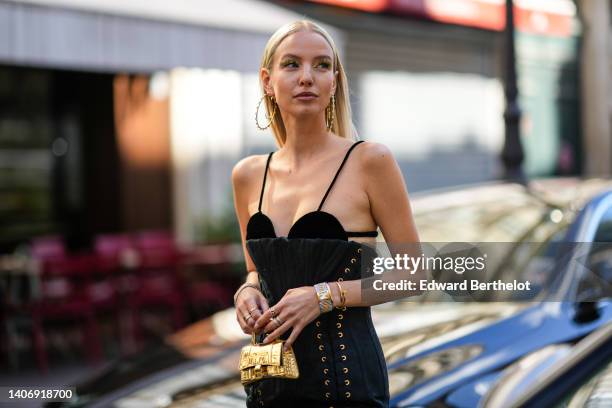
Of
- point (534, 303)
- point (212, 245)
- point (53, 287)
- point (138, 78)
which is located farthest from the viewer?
point (138, 78)

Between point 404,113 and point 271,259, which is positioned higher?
point 404,113

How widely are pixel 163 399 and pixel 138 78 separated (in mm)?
9463

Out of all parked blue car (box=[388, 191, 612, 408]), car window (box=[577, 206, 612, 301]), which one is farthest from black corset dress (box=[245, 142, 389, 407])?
car window (box=[577, 206, 612, 301])

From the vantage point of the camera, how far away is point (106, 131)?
42.5 ft

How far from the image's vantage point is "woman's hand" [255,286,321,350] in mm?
2068

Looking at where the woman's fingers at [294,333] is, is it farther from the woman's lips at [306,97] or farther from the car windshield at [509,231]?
the car windshield at [509,231]

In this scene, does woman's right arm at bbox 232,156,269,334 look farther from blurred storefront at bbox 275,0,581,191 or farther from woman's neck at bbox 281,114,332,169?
blurred storefront at bbox 275,0,581,191

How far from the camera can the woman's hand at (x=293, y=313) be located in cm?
207

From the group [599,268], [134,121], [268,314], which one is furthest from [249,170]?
[134,121]

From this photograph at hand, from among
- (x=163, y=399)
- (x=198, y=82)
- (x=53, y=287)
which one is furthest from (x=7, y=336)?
(x=163, y=399)

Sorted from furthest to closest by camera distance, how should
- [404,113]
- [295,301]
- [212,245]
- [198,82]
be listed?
[404,113]
[198,82]
[212,245]
[295,301]

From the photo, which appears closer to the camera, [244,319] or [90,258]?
[244,319]

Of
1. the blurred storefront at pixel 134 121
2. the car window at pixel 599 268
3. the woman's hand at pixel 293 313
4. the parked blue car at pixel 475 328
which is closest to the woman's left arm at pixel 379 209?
the woman's hand at pixel 293 313

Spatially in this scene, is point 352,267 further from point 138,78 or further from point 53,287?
point 138,78
